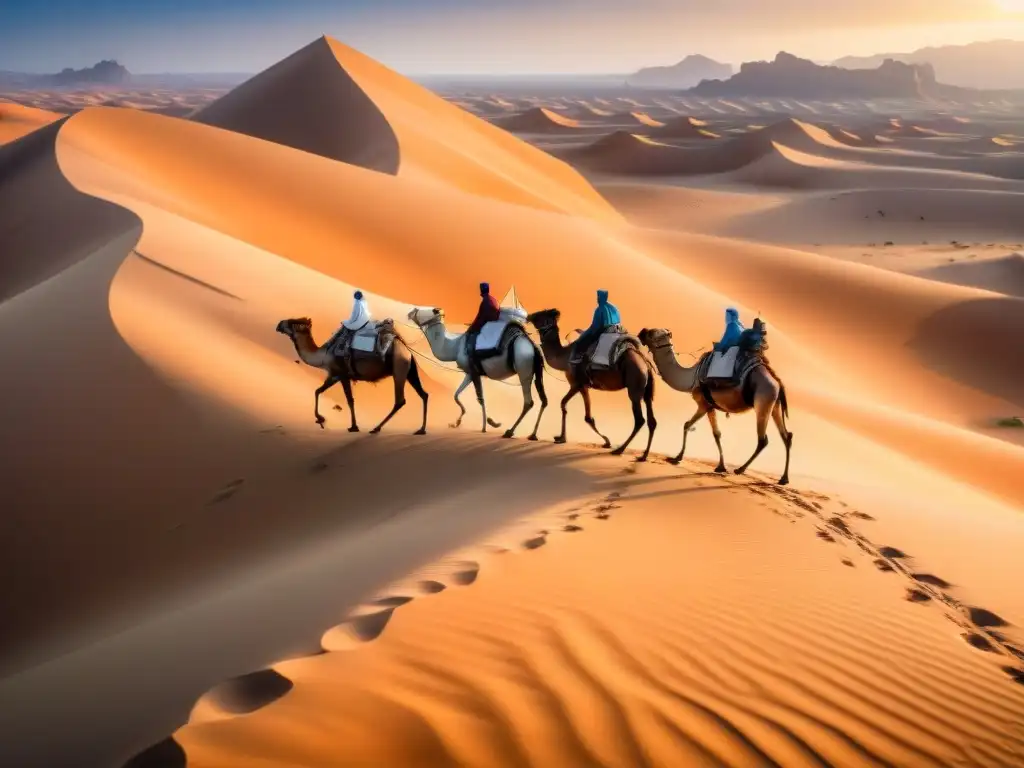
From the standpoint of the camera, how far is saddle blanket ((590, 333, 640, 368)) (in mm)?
8844

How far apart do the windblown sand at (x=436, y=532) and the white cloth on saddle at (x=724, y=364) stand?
3.90 ft

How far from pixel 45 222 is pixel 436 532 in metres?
18.9

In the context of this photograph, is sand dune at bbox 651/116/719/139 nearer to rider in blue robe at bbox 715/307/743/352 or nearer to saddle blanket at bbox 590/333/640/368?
saddle blanket at bbox 590/333/640/368

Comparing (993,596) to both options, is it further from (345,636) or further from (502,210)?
(502,210)

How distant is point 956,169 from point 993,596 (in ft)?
283

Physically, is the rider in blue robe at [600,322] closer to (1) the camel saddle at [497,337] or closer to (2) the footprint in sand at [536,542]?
(1) the camel saddle at [497,337]

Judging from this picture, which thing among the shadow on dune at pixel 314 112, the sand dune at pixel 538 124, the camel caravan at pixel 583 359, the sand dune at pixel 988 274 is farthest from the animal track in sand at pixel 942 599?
the sand dune at pixel 538 124

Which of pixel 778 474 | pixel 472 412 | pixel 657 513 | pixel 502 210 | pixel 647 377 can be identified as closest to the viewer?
pixel 657 513

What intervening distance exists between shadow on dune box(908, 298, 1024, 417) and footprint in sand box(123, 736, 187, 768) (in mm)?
22434

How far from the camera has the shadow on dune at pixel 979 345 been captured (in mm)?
21781

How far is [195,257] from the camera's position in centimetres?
1469

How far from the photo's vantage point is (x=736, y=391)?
8391 mm

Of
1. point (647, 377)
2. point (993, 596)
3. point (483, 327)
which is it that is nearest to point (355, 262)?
point (483, 327)

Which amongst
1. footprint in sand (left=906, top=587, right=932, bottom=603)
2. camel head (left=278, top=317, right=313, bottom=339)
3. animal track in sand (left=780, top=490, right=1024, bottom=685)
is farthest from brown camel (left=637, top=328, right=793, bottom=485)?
camel head (left=278, top=317, right=313, bottom=339)
